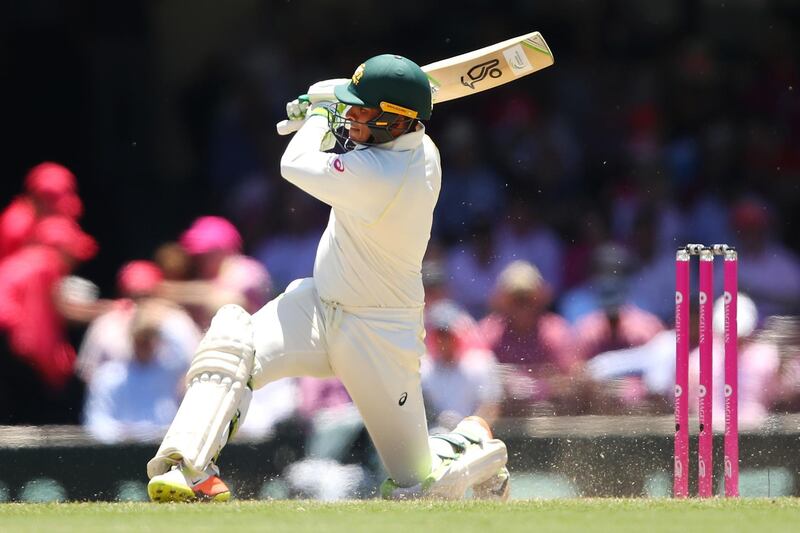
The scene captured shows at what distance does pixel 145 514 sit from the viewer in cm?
431

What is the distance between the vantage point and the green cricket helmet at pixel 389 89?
4.92 m

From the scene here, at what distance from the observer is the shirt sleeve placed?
4770mm

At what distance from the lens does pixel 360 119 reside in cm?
500

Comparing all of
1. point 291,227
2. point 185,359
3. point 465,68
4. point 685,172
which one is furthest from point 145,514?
point 685,172

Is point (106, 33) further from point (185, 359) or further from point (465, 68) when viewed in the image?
point (465, 68)

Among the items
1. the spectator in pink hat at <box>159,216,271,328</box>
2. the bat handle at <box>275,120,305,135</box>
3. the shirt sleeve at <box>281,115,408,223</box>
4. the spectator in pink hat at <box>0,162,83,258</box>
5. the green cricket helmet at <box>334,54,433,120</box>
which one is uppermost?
the green cricket helmet at <box>334,54,433,120</box>

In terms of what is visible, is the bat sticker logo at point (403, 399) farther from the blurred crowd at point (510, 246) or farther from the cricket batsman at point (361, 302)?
the blurred crowd at point (510, 246)

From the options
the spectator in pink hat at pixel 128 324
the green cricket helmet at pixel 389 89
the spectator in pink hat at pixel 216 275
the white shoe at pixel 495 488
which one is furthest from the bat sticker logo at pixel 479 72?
the spectator in pink hat at pixel 128 324

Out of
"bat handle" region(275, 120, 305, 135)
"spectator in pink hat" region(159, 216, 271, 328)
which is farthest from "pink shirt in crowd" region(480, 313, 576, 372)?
"bat handle" region(275, 120, 305, 135)

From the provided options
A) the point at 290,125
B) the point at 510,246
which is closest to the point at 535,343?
the point at 510,246

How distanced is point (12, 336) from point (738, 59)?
3518 mm

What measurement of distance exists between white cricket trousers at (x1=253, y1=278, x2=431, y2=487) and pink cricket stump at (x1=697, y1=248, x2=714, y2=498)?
1035mm

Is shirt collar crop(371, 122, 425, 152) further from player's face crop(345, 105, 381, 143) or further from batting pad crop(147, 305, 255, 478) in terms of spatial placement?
batting pad crop(147, 305, 255, 478)

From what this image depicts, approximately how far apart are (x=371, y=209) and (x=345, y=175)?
0.58 ft
